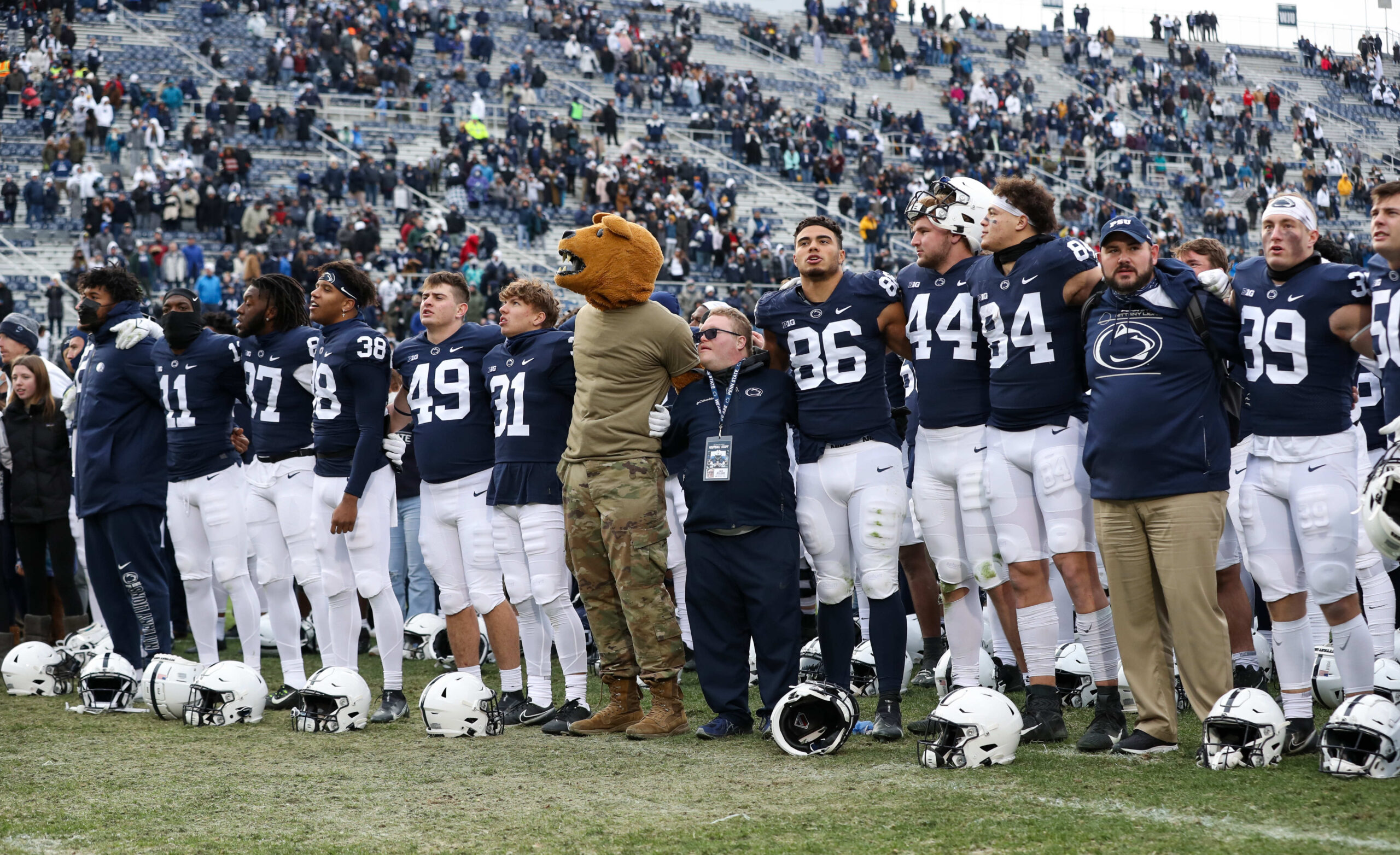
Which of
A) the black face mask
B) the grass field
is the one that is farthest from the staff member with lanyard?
the black face mask

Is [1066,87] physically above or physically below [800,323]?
above

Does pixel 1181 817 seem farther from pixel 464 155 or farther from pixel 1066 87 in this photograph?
pixel 1066 87

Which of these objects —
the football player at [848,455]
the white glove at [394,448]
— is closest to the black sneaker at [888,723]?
the football player at [848,455]

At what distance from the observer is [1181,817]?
13.7 ft

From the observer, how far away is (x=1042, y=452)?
555cm

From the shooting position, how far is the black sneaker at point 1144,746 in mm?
5195

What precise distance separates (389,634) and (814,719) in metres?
2.51

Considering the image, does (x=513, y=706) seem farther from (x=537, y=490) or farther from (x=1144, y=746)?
(x=1144, y=746)

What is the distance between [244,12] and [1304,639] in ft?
98.8

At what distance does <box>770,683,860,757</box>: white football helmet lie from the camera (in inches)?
219

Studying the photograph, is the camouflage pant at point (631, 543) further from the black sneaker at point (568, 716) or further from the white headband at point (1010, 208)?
the white headband at point (1010, 208)

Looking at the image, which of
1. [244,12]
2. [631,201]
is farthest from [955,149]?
[244,12]

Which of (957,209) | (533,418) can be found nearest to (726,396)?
(533,418)

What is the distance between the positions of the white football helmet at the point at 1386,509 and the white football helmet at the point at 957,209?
1.98m
